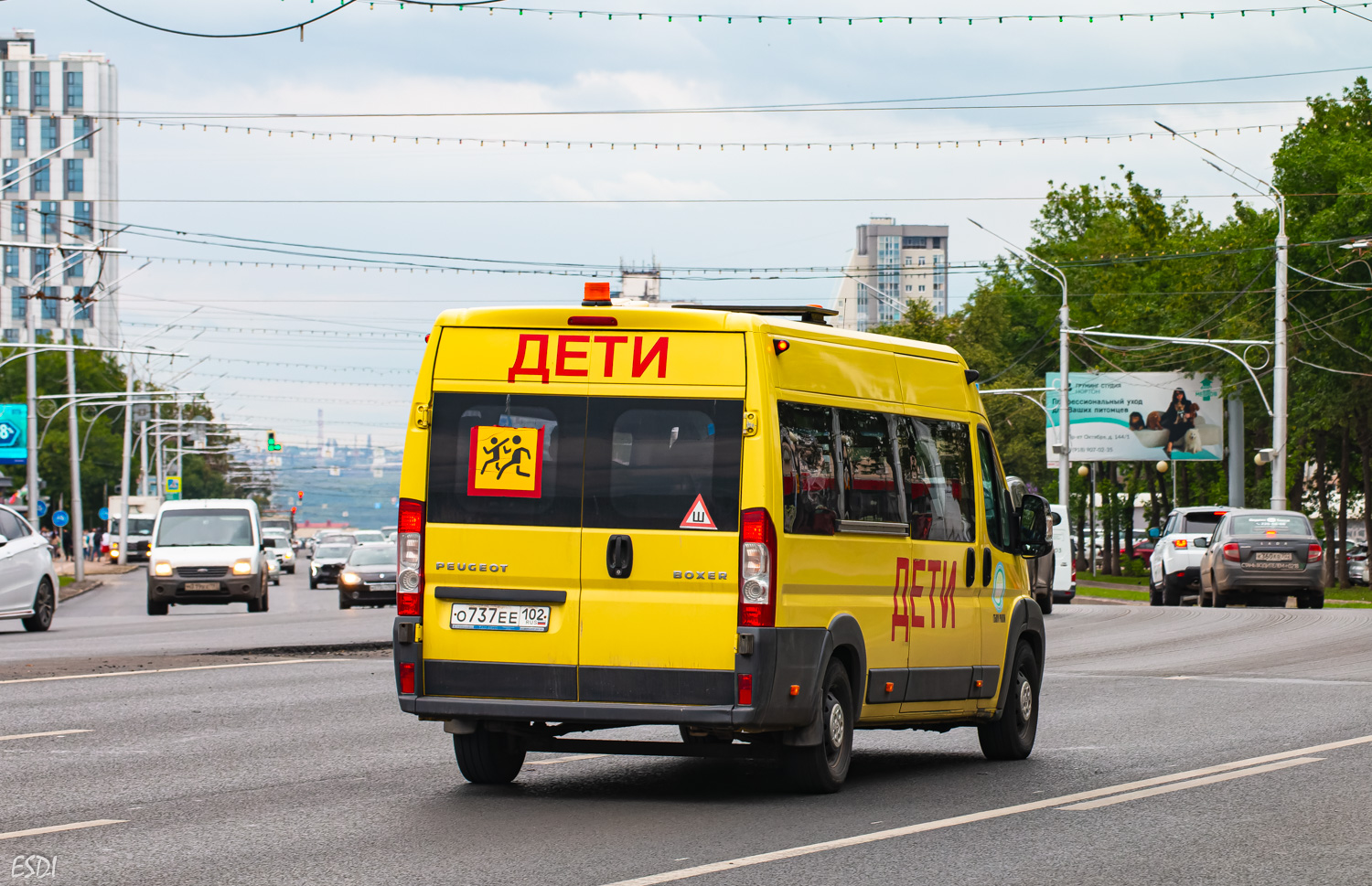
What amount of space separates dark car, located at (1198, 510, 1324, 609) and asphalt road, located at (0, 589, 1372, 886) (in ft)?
58.4

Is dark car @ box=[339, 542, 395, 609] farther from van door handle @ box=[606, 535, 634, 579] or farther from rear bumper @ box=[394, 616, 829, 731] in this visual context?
van door handle @ box=[606, 535, 634, 579]

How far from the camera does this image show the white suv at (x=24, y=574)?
2498cm

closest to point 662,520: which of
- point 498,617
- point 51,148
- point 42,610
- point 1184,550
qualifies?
point 498,617

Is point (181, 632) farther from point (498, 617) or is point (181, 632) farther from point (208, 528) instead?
point (498, 617)

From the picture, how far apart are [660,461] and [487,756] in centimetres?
182

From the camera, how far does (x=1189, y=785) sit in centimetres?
1000

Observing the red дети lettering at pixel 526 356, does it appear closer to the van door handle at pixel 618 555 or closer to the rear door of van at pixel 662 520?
the rear door of van at pixel 662 520

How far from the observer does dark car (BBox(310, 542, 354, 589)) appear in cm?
5572

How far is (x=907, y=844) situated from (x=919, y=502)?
2.90 m

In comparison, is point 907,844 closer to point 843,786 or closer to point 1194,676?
point 843,786

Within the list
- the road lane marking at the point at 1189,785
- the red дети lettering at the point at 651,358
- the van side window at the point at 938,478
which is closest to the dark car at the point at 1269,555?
the road lane marking at the point at 1189,785

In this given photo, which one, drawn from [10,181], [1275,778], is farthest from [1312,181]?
[1275,778]

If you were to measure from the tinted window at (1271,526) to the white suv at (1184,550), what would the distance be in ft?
12.1

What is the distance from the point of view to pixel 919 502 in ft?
34.7
